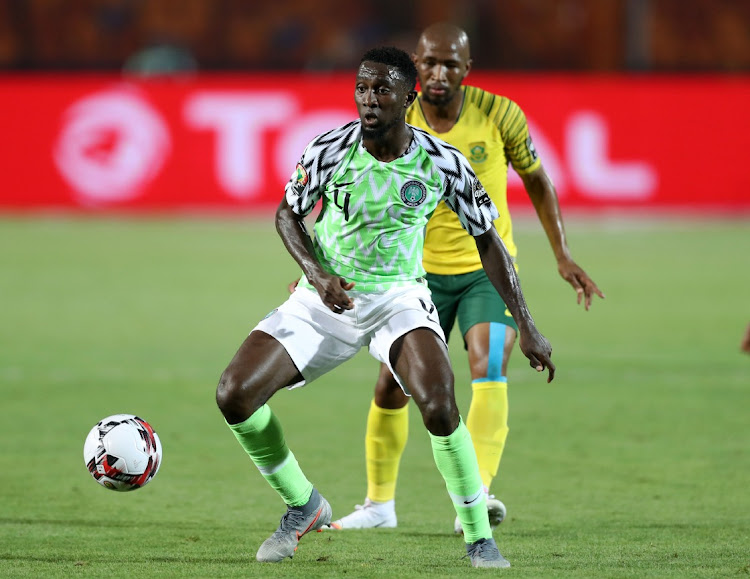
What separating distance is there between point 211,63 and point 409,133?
2014 cm

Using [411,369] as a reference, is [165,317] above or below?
below

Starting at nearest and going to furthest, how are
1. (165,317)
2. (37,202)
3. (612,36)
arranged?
1. (165,317)
2. (37,202)
3. (612,36)

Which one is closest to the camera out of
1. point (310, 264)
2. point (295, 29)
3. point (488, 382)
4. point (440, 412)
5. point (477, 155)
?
point (440, 412)

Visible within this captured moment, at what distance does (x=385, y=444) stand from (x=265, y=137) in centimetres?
1348

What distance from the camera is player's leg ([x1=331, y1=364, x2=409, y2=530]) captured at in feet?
20.3

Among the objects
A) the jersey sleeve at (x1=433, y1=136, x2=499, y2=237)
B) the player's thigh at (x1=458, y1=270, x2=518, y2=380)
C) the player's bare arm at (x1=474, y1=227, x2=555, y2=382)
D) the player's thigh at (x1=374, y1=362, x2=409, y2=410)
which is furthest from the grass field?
the jersey sleeve at (x1=433, y1=136, x2=499, y2=237)

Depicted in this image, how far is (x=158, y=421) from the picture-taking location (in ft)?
27.4

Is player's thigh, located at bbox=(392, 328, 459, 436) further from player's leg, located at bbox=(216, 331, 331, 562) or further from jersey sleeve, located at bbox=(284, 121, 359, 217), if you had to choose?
jersey sleeve, located at bbox=(284, 121, 359, 217)

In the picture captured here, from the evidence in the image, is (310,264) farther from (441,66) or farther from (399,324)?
(441,66)

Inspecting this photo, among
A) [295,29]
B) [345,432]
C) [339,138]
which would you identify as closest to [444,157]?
[339,138]

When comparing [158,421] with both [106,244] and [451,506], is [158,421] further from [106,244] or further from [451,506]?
[106,244]

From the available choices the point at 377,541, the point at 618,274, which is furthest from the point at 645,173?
the point at 377,541

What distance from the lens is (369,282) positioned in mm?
5410

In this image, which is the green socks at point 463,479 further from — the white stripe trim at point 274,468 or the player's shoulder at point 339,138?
the player's shoulder at point 339,138
